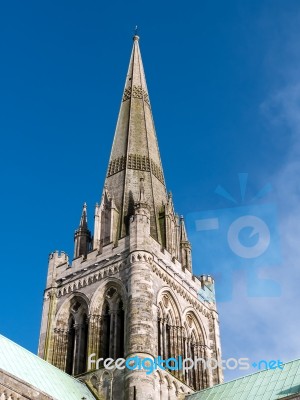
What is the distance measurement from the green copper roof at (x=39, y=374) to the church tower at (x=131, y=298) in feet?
3.42

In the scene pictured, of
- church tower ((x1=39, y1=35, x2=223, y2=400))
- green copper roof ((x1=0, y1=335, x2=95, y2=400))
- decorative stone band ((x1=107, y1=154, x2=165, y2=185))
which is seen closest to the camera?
green copper roof ((x1=0, y1=335, x2=95, y2=400))

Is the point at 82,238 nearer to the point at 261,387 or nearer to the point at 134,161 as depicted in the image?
the point at 134,161

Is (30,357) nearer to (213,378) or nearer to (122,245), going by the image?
(122,245)

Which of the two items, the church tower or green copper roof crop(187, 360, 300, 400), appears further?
the church tower

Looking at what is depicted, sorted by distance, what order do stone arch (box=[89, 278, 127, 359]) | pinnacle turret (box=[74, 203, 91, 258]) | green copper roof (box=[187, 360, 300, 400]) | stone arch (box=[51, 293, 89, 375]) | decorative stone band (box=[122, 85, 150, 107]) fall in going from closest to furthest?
green copper roof (box=[187, 360, 300, 400]) < stone arch (box=[89, 278, 127, 359]) < stone arch (box=[51, 293, 89, 375]) < pinnacle turret (box=[74, 203, 91, 258]) < decorative stone band (box=[122, 85, 150, 107])

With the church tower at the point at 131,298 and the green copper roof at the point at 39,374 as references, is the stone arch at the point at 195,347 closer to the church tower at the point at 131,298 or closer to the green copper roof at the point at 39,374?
the church tower at the point at 131,298

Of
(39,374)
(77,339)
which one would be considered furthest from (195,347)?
(39,374)

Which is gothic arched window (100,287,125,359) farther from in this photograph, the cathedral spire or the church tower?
the cathedral spire

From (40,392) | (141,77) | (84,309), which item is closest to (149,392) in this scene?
(40,392)

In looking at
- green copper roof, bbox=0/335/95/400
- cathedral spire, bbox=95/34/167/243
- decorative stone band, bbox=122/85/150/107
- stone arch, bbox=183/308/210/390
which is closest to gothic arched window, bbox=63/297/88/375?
green copper roof, bbox=0/335/95/400

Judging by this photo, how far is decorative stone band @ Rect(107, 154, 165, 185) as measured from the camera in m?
38.4

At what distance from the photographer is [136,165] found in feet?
126

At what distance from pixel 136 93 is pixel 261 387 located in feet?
70.7

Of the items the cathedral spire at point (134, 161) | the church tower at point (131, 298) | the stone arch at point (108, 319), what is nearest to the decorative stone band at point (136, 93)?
the cathedral spire at point (134, 161)
